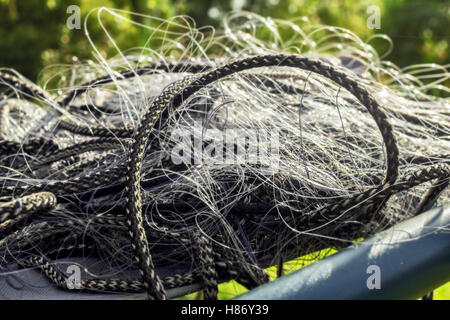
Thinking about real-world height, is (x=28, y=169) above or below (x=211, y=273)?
above

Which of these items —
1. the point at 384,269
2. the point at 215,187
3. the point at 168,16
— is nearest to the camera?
the point at 384,269

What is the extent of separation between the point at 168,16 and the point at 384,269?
562cm

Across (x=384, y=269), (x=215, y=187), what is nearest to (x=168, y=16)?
(x=215, y=187)

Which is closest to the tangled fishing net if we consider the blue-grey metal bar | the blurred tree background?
the blue-grey metal bar

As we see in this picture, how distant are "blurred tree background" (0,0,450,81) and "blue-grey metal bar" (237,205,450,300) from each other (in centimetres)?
404

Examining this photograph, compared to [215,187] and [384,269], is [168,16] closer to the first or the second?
[215,187]

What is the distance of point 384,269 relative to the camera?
1.61 feet

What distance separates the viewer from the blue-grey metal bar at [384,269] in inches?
18.2

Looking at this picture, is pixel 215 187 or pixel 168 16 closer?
pixel 215 187

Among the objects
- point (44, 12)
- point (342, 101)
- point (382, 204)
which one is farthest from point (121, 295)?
point (44, 12)

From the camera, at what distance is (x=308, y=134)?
2.48 ft

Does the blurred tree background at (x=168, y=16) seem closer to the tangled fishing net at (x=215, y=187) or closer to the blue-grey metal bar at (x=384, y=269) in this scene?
the tangled fishing net at (x=215, y=187)

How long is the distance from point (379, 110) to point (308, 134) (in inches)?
7.2
